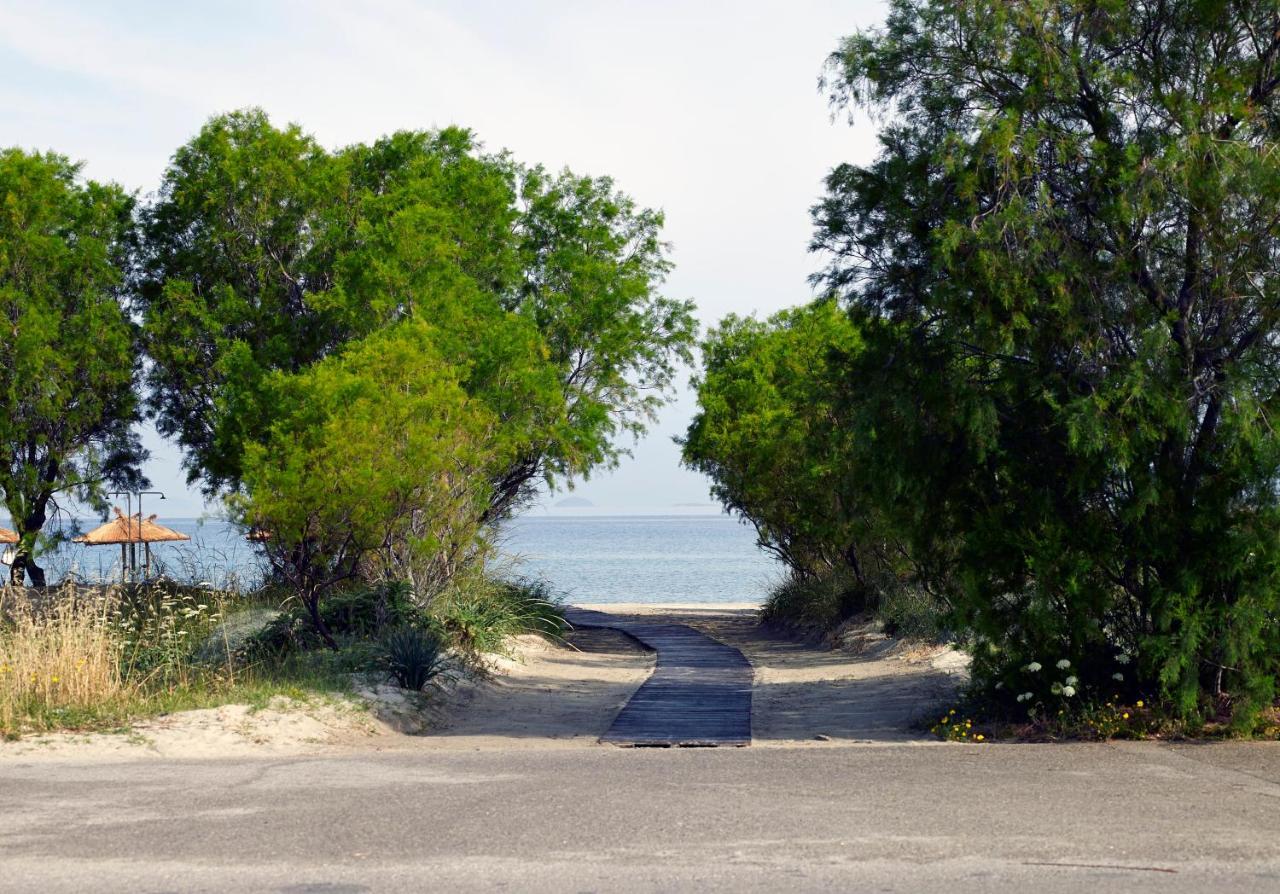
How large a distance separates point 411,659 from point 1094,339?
8008 mm

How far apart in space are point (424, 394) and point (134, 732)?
756 cm

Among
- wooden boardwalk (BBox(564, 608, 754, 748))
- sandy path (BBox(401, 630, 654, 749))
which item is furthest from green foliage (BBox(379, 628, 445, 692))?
wooden boardwalk (BBox(564, 608, 754, 748))

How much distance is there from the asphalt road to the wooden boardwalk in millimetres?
2358

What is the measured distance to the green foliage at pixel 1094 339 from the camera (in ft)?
37.6

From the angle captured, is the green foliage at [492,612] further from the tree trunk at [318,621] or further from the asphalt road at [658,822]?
the asphalt road at [658,822]

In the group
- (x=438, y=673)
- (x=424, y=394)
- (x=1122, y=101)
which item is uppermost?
(x=1122, y=101)

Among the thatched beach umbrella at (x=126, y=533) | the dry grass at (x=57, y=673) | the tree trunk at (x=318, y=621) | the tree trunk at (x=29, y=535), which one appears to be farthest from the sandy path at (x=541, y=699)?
the tree trunk at (x=29, y=535)

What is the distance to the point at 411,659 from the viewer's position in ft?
49.6

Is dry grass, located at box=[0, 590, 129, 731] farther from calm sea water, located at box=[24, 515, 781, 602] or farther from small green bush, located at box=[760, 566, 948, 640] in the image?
small green bush, located at box=[760, 566, 948, 640]

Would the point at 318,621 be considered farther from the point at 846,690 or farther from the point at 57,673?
the point at 846,690

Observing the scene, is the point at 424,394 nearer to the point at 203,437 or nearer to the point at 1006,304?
the point at 1006,304

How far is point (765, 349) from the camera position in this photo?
31500 millimetres

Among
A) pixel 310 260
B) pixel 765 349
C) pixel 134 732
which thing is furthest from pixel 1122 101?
pixel 765 349

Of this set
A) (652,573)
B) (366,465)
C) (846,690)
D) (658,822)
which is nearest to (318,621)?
(366,465)
